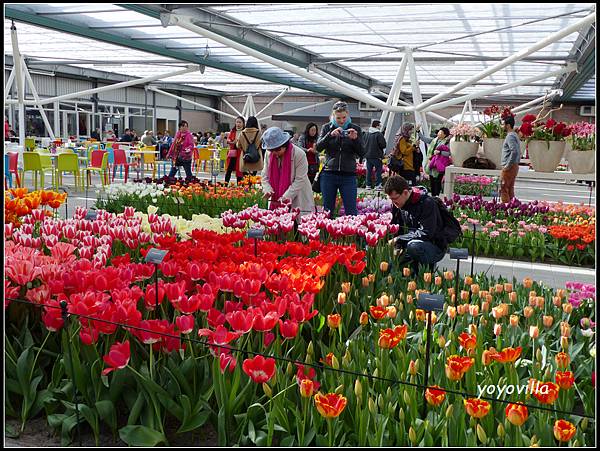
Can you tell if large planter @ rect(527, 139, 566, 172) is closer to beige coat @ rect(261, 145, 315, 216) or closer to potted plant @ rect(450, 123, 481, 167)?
potted plant @ rect(450, 123, 481, 167)

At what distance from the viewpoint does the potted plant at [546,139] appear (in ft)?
26.4

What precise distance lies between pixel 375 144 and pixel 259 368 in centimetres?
1125

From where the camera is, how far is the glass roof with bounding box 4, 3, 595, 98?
1066 cm

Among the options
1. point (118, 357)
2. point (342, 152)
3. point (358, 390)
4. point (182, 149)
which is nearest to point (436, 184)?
point (182, 149)

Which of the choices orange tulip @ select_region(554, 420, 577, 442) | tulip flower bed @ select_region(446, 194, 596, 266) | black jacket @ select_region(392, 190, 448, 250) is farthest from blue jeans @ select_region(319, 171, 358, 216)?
orange tulip @ select_region(554, 420, 577, 442)

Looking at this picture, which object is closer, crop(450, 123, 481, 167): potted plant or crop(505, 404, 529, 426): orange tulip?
crop(505, 404, 529, 426): orange tulip

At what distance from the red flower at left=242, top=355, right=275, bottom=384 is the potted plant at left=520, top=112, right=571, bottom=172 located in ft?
22.1

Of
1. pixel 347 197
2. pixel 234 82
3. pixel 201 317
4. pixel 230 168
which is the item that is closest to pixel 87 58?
pixel 234 82

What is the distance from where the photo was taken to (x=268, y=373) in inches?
86.3

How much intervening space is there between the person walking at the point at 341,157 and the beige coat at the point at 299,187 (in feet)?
2.53

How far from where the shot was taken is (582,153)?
7.85 metres

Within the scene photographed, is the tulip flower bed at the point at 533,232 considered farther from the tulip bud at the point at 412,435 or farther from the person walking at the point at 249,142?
the tulip bud at the point at 412,435

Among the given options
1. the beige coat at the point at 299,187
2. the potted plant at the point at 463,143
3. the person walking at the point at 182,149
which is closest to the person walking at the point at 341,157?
the beige coat at the point at 299,187

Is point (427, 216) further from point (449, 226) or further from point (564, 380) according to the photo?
point (564, 380)
